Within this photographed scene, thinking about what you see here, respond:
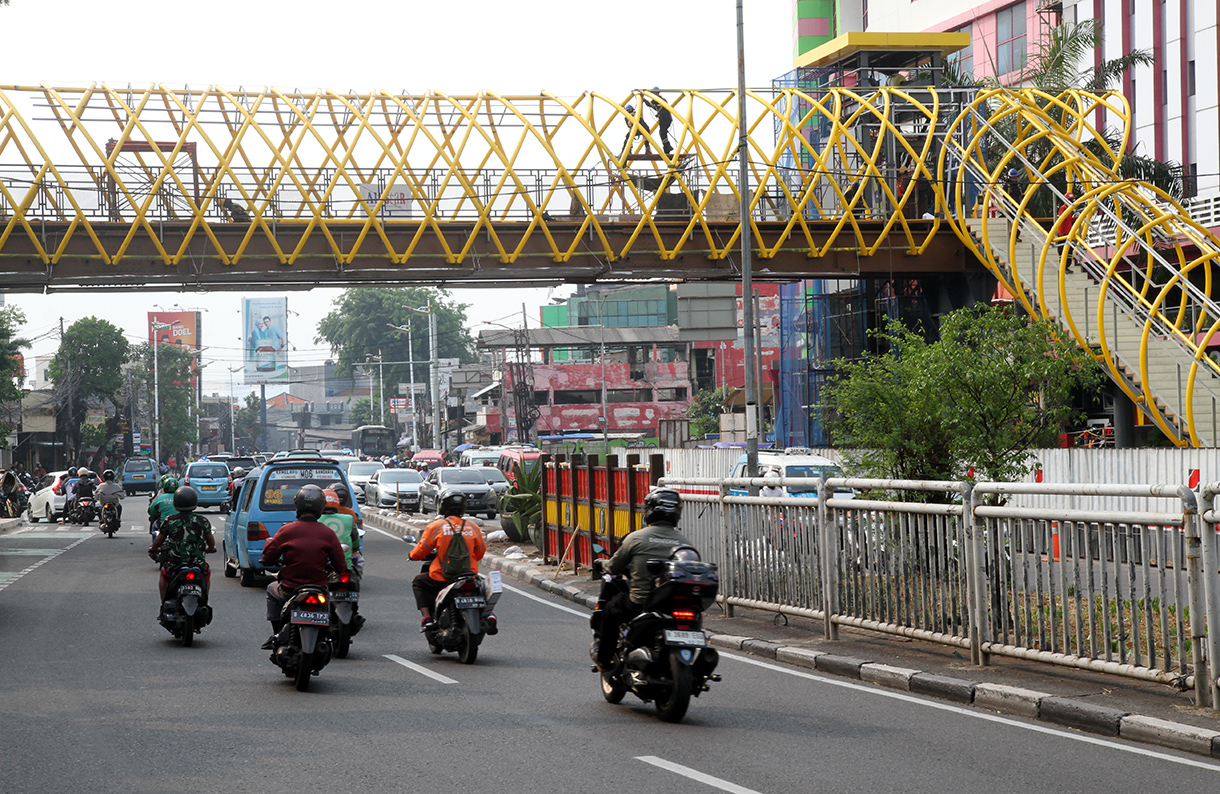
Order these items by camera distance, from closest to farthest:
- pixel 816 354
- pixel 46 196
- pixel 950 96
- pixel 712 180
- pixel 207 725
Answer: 1. pixel 207 725
2. pixel 46 196
3. pixel 712 180
4. pixel 950 96
5. pixel 816 354

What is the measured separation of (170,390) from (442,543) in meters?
95.4

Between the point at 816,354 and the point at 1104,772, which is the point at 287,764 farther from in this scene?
the point at 816,354

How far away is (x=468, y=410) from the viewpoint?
103 meters

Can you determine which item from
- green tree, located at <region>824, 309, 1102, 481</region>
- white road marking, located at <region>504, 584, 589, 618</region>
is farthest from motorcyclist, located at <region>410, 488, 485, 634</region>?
green tree, located at <region>824, 309, 1102, 481</region>

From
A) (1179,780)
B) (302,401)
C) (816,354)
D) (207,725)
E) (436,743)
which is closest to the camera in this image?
(1179,780)

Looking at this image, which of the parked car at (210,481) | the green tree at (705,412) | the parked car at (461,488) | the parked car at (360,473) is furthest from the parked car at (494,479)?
the green tree at (705,412)

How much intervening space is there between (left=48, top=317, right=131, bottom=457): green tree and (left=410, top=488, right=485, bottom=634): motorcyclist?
69612mm

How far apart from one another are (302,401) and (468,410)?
283 ft

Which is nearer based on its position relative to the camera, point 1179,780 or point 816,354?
point 1179,780

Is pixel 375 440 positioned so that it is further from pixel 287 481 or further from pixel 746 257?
pixel 287 481

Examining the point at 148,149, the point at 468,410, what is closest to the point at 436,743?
the point at 148,149

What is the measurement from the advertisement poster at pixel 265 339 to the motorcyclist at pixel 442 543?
148117 mm

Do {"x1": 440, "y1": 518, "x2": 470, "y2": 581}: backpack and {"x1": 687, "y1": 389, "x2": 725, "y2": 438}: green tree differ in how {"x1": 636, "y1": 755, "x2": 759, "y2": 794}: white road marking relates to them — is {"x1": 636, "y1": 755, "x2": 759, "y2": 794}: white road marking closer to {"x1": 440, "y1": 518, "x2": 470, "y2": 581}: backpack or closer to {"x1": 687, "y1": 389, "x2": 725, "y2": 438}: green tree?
{"x1": 440, "y1": 518, "x2": 470, "y2": 581}: backpack

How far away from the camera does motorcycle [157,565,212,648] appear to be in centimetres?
1291
